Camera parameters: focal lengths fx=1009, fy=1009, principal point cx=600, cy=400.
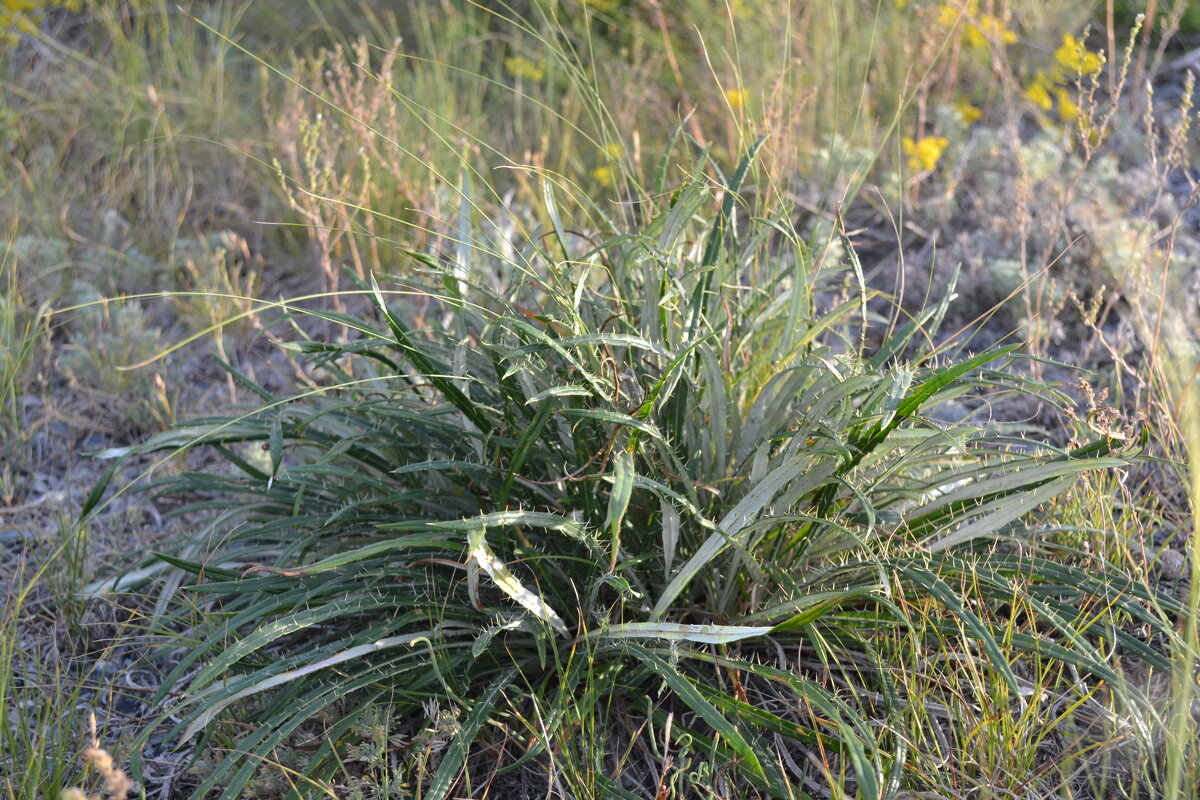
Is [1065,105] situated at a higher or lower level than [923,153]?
higher

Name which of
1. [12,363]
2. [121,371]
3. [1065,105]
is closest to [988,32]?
[1065,105]

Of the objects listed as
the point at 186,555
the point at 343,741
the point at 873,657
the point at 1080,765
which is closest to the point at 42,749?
the point at 343,741

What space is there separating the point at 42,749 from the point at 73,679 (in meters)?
0.48

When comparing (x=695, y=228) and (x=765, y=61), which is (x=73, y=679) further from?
(x=765, y=61)

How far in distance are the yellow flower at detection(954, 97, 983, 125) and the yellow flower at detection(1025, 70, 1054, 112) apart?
19cm

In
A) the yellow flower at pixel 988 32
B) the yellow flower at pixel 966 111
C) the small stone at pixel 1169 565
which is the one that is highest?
the yellow flower at pixel 988 32

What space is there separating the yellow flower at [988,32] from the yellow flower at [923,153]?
358 millimetres

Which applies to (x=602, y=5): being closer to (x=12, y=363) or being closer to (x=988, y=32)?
(x=988, y=32)

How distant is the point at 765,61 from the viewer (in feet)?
12.3

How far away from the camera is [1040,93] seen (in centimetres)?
370

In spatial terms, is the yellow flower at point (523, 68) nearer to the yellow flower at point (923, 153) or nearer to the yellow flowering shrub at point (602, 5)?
the yellow flowering shrub at point (602, 5)

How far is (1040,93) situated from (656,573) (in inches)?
109

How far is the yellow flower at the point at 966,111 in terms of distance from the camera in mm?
3711

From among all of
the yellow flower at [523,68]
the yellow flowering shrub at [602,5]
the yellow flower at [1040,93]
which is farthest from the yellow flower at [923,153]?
the yellow flowering shrub at [602,5]
